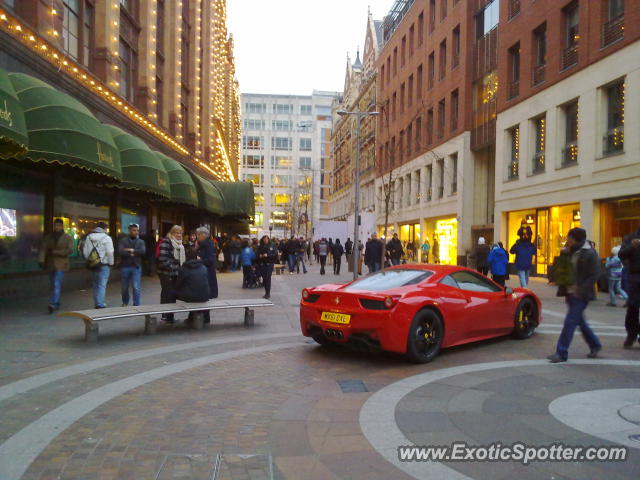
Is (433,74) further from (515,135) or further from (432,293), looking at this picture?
(432,293)

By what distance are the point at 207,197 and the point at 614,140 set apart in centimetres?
1642

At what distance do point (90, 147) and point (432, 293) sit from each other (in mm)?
7953

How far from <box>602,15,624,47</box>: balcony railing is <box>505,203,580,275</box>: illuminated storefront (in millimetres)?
5867

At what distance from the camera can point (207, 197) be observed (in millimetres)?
23859

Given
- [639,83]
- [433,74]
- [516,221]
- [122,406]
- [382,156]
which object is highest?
[433,74]

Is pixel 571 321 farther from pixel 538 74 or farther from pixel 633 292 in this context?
pixel 538 74

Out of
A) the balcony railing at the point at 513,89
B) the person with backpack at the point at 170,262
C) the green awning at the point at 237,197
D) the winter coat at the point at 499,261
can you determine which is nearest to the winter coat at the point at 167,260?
the person with backpack at the point at 170,262

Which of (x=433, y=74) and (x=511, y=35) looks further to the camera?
(x=433, y=74)

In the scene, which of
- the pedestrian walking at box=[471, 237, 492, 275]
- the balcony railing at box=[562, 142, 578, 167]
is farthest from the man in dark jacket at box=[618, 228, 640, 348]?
the balcony railing at box=[562, 142, 578, 167]

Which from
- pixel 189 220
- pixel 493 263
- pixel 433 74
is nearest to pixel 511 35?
pixel 433 74

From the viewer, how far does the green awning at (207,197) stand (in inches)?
920

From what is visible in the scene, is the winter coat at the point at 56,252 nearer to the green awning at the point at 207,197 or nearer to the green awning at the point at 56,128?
the green awning at the point at 56,128

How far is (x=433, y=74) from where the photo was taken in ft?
121

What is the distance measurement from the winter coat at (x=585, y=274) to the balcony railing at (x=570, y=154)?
1472 centimetres
